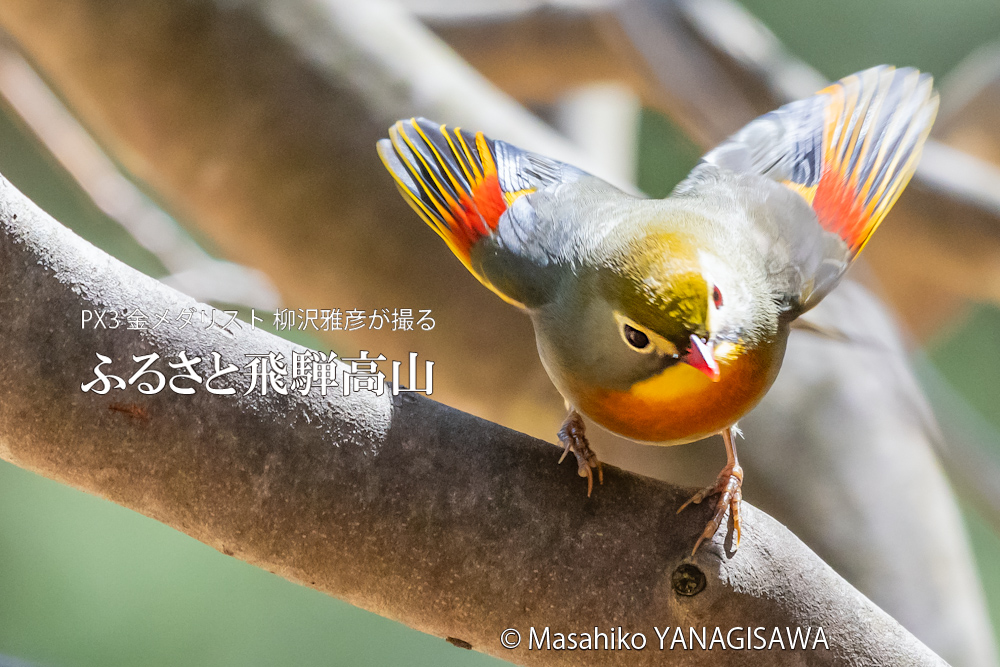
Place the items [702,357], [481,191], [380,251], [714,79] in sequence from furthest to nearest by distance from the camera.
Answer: [714,79] < [380,251] < [481,191] < [702,357]

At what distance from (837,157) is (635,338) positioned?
0.24 m

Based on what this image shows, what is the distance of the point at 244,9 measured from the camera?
76 centimetres

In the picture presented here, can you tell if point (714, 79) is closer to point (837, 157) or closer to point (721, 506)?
point (837, 157)

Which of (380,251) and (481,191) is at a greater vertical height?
(481,191)

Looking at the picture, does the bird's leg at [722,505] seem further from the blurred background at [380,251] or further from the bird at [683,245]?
the blurred background at [380,251]

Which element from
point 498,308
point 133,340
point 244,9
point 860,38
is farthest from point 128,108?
point 860,38

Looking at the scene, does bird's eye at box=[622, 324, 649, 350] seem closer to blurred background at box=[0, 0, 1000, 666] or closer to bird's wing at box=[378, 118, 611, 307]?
bird's wing at box=[378, 118, 611, 307]

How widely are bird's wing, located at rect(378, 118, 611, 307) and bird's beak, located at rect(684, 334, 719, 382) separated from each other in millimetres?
122

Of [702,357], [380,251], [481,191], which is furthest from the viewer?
[380,251]

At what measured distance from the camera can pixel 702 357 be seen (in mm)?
324

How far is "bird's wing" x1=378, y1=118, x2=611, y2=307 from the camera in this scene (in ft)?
1.44

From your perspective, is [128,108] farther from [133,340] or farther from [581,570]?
[581,570]

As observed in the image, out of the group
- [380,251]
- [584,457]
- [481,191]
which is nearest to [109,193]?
[380,251]

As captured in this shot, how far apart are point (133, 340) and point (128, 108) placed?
542 millimetres
